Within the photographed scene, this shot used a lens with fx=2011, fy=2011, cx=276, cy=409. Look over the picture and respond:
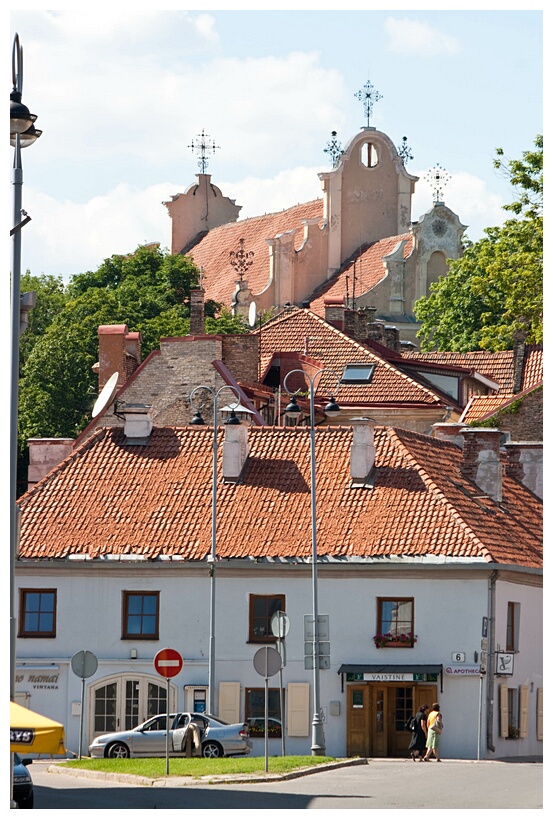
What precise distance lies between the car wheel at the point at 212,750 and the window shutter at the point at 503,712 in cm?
846

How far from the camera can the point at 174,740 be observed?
4088 cm

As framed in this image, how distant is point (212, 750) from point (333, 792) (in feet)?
33.7

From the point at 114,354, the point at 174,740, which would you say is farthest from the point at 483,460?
the point at 114,354

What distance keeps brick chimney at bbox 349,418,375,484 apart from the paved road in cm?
1322

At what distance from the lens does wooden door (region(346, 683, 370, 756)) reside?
46.1 metres

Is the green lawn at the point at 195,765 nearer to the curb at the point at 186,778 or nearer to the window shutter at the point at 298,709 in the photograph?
the curb at the point at 186,778

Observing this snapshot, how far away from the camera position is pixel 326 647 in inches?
1690

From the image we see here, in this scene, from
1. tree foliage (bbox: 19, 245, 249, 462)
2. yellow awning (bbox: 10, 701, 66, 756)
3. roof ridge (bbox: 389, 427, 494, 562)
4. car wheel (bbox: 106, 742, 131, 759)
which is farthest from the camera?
tree foliage (bbox: 19, 245, 249, 462)

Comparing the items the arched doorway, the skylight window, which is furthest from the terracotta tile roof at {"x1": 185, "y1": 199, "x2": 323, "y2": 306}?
the arched doorway

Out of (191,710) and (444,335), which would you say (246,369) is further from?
(444,335)

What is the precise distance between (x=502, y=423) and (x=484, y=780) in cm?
2662

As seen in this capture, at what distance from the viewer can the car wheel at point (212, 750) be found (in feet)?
135

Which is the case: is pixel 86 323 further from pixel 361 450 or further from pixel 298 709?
pixel 298 709

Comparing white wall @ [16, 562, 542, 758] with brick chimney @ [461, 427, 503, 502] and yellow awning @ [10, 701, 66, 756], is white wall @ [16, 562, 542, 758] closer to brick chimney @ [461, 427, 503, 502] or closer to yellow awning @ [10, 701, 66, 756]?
brick chimney @ [461, 427, 503, 502]
